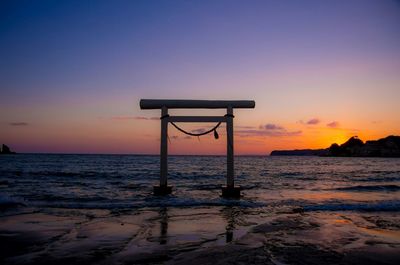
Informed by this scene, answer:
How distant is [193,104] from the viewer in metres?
10.7

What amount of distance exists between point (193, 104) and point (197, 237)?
6038 mm

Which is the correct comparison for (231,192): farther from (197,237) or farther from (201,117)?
(197,237)

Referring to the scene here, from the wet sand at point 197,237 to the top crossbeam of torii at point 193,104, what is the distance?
3903 mm

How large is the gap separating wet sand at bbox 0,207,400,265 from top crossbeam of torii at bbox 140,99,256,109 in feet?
12.8

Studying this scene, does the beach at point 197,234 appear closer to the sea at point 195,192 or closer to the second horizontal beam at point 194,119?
the sea at point 195,192

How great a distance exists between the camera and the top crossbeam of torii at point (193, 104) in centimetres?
1076

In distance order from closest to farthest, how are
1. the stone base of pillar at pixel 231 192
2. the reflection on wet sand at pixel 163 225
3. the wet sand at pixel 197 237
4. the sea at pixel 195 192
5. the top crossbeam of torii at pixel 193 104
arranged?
the wet sand at pixel 197 237 < the reflection on wet sand at pixel 163 225 < the sea at pixel 195 192 < the top crossbeam of torii at pixel 193 104 < the stone base of pillar at pixel 231 192

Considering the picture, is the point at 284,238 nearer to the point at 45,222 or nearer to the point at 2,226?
the point at 45,222

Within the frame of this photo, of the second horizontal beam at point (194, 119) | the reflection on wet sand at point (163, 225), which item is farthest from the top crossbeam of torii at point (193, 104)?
the reflection on wet sand at point (163, 225)

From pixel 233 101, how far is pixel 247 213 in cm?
432

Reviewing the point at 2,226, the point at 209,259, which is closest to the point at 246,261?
the point at 209,259

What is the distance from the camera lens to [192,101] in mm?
10742

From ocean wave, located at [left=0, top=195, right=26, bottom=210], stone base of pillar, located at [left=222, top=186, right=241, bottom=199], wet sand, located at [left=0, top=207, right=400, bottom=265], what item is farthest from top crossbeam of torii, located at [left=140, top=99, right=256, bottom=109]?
ocean wave, located at [left=0, top=195, right=26, bottom=210]

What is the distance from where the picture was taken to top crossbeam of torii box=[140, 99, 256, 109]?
10.8 meters
